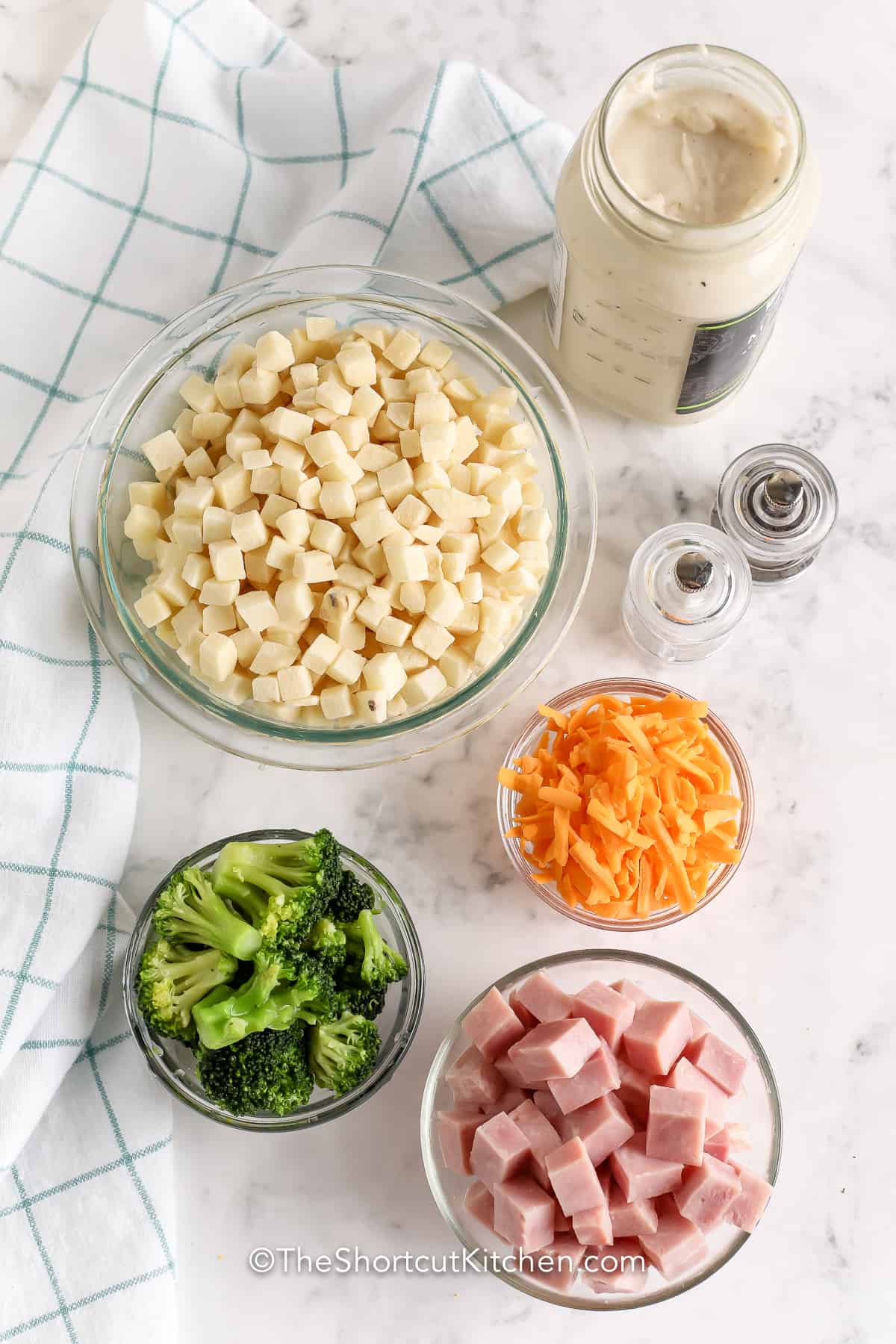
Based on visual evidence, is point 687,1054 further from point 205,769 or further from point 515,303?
point 515,303

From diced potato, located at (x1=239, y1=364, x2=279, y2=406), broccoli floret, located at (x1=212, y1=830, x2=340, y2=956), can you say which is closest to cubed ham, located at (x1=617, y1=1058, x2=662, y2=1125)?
broccoli floret, located at (x1=212, y1=830, x2=340, y2=956)

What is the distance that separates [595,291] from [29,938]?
1191 mm

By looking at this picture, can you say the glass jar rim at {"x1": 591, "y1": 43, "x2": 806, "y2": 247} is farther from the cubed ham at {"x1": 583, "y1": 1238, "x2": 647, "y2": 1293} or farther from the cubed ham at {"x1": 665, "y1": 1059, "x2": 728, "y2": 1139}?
the cubed ham at {"x1": 583, "y1": 1238, "x2": 647, "y2": 1293}

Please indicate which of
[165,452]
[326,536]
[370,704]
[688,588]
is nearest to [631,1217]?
[370,704]

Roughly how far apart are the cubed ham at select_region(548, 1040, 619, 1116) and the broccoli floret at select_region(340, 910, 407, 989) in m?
0.26

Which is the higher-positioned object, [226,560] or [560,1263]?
[226,560]

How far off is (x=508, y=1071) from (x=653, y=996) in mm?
255

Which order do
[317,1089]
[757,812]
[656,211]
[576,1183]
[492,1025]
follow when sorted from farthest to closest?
[757,812] → [317,1089] → [492,1025] → [576,1183] → [656,211]

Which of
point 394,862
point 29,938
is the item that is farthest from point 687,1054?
point 29,938

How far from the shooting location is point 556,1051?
1559 mm

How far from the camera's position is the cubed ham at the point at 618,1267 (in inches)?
62.8

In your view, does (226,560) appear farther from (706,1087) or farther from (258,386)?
(706,1087)

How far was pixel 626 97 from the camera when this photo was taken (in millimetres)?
1475

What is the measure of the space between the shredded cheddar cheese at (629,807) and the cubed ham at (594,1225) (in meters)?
0.38
